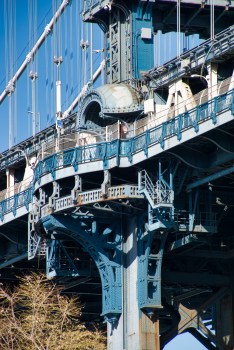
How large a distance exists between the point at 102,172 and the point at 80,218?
172 inches

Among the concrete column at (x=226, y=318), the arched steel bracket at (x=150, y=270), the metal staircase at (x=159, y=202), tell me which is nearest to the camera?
the metal staircase at (x=159, y=202)

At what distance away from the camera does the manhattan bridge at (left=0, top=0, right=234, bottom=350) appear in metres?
77.8

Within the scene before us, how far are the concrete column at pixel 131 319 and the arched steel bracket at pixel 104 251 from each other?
618 mm

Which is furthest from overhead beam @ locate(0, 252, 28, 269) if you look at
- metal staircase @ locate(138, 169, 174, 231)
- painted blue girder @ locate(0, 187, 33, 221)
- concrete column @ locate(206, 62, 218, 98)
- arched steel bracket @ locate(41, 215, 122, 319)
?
concrete column @ locate(206, 62, 218, 98)

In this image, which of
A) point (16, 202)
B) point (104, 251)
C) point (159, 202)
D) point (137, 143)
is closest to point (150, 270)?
point (104, 251)

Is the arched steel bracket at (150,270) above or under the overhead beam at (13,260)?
under

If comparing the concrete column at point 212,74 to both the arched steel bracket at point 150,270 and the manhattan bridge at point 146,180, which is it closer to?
the manhattan bridge at point 146,180

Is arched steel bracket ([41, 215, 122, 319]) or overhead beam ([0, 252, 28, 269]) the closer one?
arched steel bracket ([41, 215, 122, 319])

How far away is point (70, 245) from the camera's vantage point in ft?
316

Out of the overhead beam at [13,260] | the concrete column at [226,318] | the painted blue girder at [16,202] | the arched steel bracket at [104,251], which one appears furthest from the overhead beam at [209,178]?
the overhead beam at [13,260]

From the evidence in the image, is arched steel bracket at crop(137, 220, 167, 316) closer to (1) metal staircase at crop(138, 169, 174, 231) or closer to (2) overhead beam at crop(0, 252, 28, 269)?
(1) metal staircase at crop(138, 169, 174, 231)

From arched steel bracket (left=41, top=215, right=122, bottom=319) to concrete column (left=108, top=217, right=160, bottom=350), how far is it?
62 cm

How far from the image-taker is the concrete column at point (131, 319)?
8156cm

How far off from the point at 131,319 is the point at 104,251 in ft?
20.7
